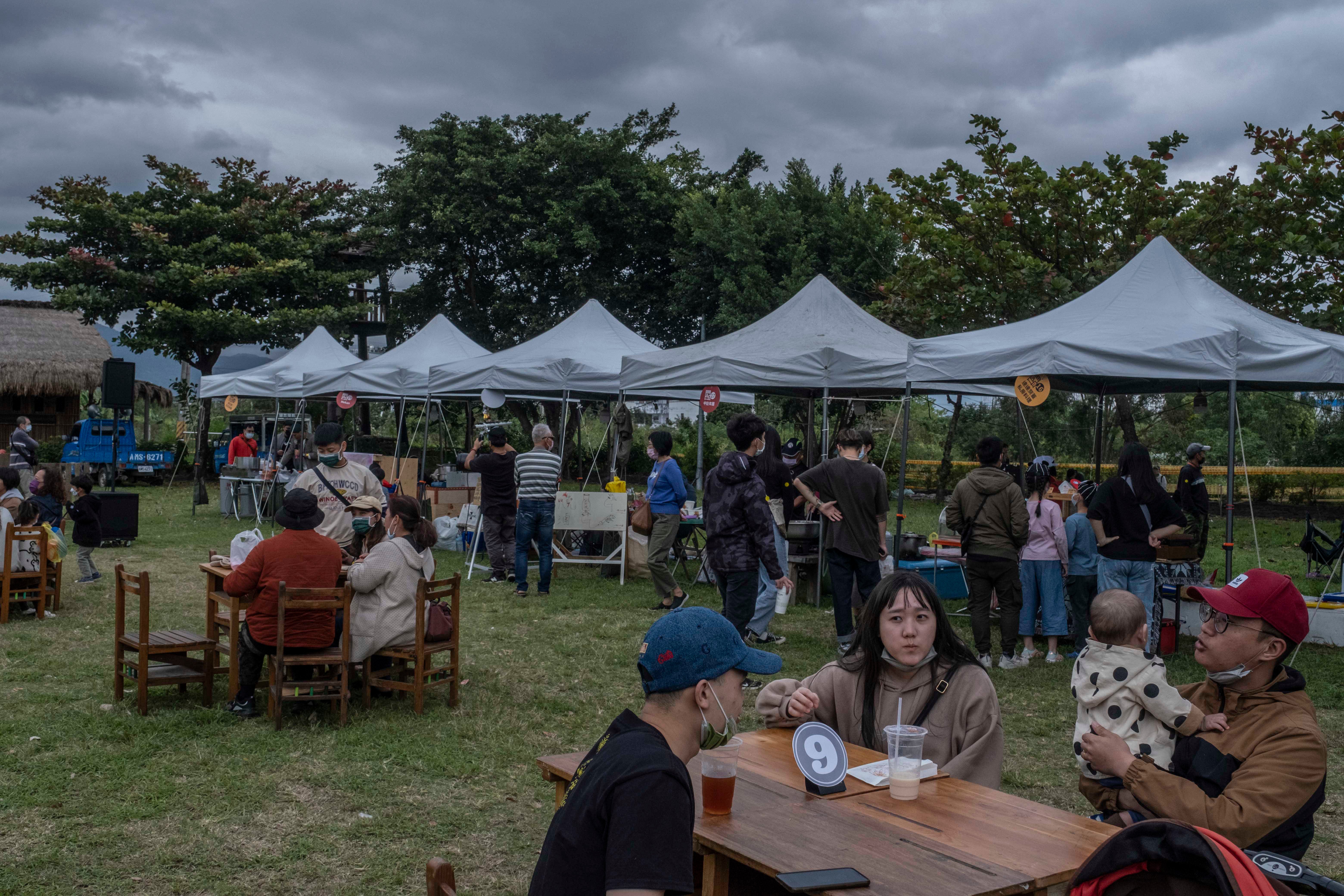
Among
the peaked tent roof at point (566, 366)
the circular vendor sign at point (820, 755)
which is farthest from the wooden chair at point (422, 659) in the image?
the peaked tent roof at point (566, 366)

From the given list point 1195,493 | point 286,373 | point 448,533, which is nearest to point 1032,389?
point 1195,493

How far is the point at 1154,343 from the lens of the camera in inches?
303

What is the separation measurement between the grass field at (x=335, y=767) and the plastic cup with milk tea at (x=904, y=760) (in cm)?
194

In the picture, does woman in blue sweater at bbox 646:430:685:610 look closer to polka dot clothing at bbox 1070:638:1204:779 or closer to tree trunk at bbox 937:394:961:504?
polka dot clothing at bbox 1070:638:1204:779

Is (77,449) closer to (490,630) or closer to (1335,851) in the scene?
(490,630)

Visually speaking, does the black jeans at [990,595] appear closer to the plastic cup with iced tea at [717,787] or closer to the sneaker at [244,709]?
the sneaker at [244,709]

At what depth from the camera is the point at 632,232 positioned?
90.6ft

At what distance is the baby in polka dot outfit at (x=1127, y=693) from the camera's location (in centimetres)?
303

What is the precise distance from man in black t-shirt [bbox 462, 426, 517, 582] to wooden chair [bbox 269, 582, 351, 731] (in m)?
5.21

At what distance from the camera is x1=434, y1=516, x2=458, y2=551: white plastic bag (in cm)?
1438

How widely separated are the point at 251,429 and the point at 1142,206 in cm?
1768

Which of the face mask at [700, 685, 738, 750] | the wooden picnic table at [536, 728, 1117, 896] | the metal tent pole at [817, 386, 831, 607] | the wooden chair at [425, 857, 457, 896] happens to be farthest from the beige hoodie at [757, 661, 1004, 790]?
the metal tent pole at [817, 386, 831, 607]

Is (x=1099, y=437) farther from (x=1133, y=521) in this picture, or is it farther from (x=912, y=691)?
(x=912, y=691)

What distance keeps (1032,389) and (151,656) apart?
21.0ft
